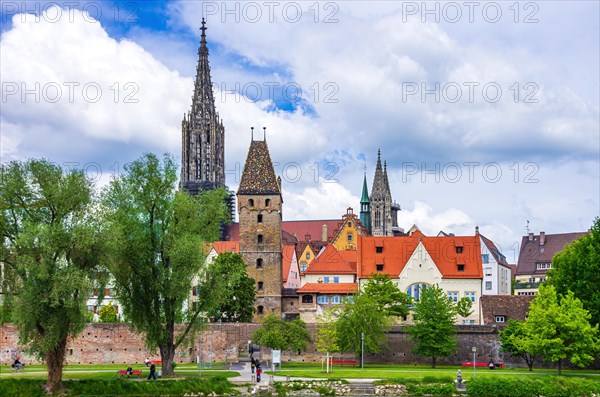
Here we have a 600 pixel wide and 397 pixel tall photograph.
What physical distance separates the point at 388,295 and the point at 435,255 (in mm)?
9978

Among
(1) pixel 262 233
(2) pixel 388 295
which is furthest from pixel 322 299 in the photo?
(2) pixel 388 295

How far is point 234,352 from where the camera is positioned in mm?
75438

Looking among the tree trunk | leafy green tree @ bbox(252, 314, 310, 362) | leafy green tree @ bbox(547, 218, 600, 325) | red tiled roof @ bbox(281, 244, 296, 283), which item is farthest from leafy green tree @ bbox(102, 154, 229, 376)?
red tiled roof @ bbox(281, 244, 296, 283)

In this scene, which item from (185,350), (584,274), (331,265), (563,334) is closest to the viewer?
(563,334)

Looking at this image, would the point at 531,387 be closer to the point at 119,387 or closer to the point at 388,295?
the point at 388,295

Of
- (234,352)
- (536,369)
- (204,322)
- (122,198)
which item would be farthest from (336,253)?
(122,198)

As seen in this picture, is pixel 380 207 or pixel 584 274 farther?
pixel 380 207

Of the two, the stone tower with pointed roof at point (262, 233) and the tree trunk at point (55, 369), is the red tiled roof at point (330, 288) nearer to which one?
the stone tower with pointed roof at point (262, 233)

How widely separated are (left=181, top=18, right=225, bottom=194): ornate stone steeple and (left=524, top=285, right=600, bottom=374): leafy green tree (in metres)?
104

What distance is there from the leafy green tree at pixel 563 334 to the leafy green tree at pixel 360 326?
11869mm

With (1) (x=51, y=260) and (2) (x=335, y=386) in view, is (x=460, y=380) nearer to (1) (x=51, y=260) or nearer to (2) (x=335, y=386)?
(2) (x=335, y=386)

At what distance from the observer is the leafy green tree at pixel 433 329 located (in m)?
70.1

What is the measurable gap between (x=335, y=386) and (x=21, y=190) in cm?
2189

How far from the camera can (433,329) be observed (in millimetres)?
70438
